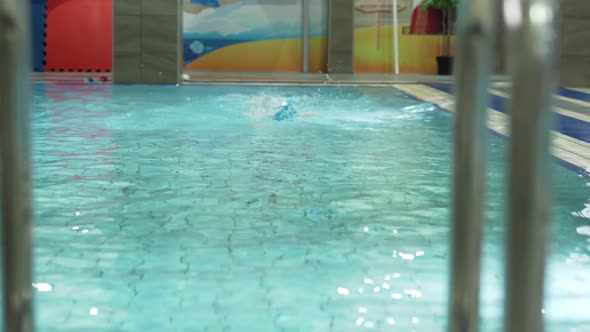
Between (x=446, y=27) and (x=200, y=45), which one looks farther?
(x=446, y=27)

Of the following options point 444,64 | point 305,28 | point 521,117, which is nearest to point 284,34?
point 305,28

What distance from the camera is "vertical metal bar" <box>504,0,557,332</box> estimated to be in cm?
87

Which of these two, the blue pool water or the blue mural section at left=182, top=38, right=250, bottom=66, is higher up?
the blue mural section at left=182, top=38, right=250, bottom=66

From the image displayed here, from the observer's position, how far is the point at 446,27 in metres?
15.4

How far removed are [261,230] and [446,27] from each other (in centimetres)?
1201

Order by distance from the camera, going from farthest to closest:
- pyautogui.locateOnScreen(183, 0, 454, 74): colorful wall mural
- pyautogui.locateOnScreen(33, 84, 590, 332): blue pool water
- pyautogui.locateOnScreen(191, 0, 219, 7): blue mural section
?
pyautogui.locateOnScreen(183, 0, 454, 74): colorful wall mural < pyautogui.locateOnScreen(191, 0, 219, 7): blue mural section < pyautogui.locateOnScreen(33, 84, 590, 332): blue pool water

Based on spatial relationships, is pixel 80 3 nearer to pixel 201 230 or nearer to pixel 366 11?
pixel 366 11

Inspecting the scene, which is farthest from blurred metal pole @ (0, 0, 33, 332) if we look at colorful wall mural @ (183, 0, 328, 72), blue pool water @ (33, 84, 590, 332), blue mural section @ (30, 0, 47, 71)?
colorful wall mural @ (183, 0, 328, 72)

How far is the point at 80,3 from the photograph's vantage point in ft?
47.3

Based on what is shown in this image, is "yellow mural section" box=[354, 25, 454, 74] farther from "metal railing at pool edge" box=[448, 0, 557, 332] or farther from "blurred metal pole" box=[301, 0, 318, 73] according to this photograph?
"metal railing at pool edge" box=[448, 0, 557, 332]

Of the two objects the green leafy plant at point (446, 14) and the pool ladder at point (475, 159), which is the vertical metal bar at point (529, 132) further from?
the green leafy plant at point (446, 14)

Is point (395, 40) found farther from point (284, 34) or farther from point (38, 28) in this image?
point (38, 28)

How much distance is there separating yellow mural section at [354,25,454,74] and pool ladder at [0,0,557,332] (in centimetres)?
1450

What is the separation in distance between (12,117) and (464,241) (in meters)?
0.55
